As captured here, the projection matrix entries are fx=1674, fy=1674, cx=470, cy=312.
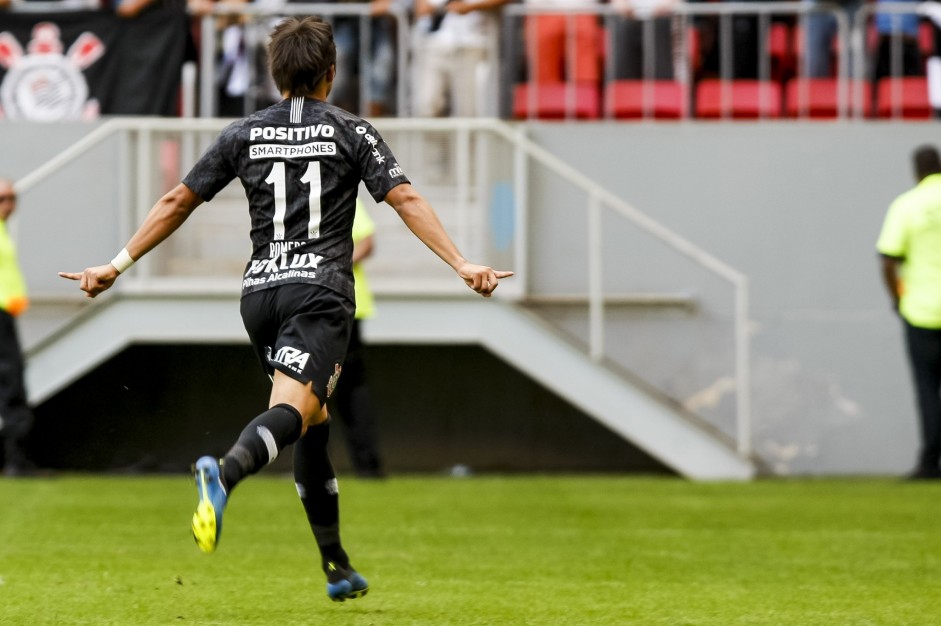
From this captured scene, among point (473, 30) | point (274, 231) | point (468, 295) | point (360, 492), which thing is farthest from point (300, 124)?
point (473, 30)

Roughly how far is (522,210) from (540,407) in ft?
5.83

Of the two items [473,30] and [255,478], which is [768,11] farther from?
[255,478]

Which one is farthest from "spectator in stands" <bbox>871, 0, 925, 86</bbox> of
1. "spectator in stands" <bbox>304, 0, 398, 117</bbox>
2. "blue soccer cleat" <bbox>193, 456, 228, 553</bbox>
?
"blue soccer cleat" <bbox>193, 456, 228, 553</bbox>

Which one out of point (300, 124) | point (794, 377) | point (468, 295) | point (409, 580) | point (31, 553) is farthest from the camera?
point (794, 377)

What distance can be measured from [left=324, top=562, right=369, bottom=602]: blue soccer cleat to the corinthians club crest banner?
25.1 feet

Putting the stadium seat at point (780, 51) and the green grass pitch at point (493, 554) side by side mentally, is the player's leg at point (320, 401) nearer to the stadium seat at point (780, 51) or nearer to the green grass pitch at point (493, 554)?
the green grass pitch at point (493, 554)

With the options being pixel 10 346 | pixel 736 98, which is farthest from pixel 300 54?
pixel 736 98

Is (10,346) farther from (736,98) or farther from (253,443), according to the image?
(253,443)

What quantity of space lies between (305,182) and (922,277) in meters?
6.43

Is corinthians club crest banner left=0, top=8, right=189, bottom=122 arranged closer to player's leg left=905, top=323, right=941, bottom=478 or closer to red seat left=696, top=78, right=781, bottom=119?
red seat left=696, top=78, right=781, bottom=119

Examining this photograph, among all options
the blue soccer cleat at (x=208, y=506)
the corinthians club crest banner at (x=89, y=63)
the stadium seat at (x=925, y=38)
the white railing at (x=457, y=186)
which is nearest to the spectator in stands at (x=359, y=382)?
the white railing at (x=457, y=186)

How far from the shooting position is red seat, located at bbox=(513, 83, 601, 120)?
42.3 feet

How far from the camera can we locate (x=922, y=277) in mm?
10867

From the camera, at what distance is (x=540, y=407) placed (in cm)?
1309
